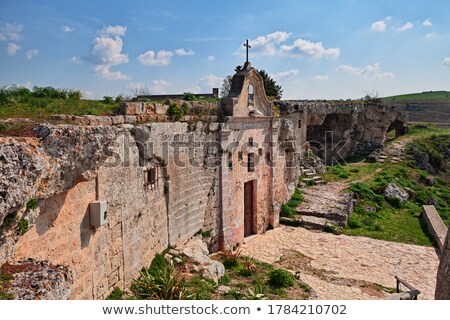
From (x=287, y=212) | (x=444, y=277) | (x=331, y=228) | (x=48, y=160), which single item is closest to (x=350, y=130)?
(x=287, y=212)

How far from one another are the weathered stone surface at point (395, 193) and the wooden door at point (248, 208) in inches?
331

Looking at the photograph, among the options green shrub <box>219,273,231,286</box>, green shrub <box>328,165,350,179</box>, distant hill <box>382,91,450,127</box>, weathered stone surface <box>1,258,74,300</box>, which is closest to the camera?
weathered stone surface <box>1,258,74,300</box>

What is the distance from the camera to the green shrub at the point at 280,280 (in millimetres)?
10078

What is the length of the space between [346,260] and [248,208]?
4.07 m

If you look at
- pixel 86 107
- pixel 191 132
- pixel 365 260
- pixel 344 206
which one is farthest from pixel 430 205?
pixel 86 107

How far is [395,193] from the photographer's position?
64.5 feet

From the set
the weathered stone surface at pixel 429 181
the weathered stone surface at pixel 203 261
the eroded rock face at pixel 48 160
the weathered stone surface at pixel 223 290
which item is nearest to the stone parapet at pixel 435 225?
the weathered stone surface at pixel 429 181

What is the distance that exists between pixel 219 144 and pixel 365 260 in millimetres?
6234

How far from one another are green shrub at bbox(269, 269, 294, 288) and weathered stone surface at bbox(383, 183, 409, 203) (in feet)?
37.1

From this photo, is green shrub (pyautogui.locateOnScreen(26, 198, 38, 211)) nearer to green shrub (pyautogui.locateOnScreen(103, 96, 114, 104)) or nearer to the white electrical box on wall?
the white electrical box on wall

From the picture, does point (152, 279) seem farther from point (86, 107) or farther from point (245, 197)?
point (245, 197)

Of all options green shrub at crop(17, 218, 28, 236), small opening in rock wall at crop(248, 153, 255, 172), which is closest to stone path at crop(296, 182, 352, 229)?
small opening in rock wall at crop(248, 153, 255, 172)

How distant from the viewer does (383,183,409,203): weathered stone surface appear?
1942 cm

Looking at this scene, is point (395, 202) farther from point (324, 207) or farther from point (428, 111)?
point (428, 111)
